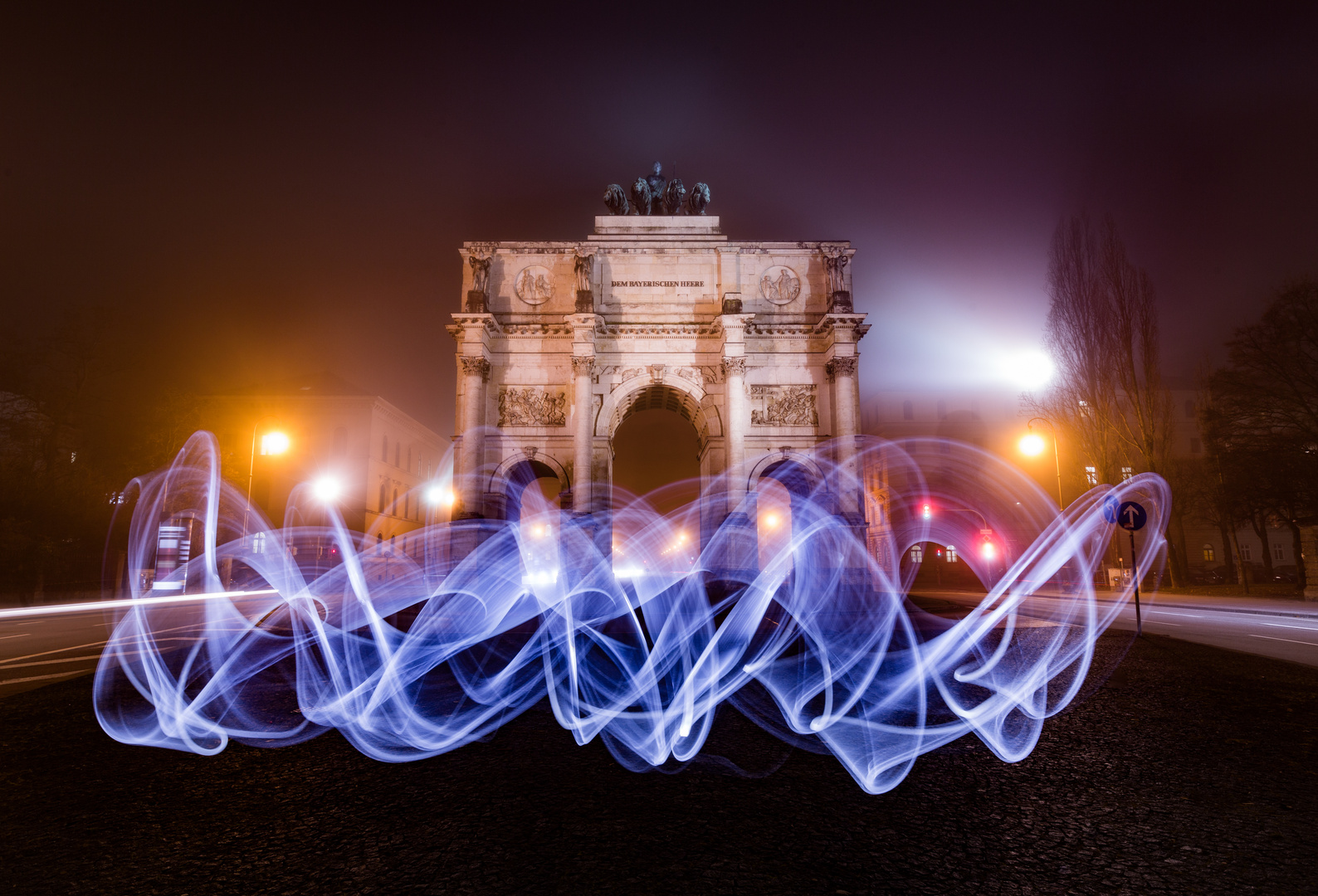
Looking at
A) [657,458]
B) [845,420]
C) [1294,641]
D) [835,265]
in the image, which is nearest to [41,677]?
[1294,641]

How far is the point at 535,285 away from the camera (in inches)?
1246

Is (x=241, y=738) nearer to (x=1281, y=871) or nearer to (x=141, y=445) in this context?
(x=1281, y=871)

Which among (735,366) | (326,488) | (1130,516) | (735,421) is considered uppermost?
(735,366)

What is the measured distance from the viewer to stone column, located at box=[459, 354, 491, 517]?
96.0ft

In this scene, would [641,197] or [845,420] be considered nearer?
[845,420]

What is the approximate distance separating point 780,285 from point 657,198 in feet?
26.0

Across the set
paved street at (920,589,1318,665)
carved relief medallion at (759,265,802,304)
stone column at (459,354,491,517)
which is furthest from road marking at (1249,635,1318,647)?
stone column at (459,354,491,517)

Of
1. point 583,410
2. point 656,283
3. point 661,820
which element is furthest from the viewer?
point 656,283

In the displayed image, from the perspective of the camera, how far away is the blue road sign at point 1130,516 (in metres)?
14.0

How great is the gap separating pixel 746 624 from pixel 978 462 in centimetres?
5351

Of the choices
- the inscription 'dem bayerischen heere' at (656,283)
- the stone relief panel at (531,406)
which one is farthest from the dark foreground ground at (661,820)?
the inscription 'dem bayerischen heere' at (656,283)

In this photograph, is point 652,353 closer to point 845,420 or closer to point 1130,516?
point 845,420

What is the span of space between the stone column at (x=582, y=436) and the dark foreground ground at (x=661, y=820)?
22.2 m

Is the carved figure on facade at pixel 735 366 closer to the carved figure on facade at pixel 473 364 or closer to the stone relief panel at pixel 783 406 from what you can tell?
the stone relief panel at pixel 783 406
